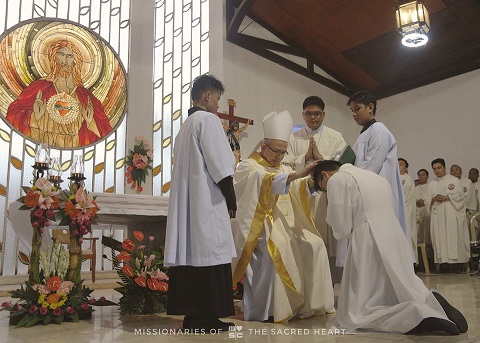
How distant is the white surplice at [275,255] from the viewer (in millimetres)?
3332

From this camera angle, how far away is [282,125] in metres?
3.62

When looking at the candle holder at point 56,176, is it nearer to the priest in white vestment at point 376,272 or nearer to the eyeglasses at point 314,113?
the eyeglasses at point 314,113

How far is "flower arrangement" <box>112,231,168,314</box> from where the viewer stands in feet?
11.9

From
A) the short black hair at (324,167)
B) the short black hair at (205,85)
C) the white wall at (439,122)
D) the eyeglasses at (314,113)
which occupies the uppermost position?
the white wall at (439,122)

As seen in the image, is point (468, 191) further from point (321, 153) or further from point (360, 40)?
point (321, 153)

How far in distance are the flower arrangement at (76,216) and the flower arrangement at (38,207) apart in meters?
0.09

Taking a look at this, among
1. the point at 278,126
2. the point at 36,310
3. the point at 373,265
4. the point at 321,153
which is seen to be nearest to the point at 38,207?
the point at 36,310

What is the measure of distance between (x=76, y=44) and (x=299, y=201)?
4.68 meters

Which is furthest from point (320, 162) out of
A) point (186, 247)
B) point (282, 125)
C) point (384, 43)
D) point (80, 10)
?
point (384, 43)

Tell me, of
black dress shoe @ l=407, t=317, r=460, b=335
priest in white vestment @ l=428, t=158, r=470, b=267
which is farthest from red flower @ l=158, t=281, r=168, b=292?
priest in white vestment @ l=428, t=158, r=470, b=267

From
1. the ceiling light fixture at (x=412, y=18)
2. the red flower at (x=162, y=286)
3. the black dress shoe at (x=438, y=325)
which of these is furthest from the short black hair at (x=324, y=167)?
the ceiling light fixture at (x=412, y=18)

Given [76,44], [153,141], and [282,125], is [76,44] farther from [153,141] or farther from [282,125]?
[282,125]

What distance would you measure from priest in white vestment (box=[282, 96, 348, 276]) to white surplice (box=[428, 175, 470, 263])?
195 inches

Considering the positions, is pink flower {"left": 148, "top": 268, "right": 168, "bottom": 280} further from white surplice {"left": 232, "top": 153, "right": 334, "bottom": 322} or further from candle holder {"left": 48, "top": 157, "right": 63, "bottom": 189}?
candle holder {"left": 48, "top": 157, "right": 63, "bottom": 189}
